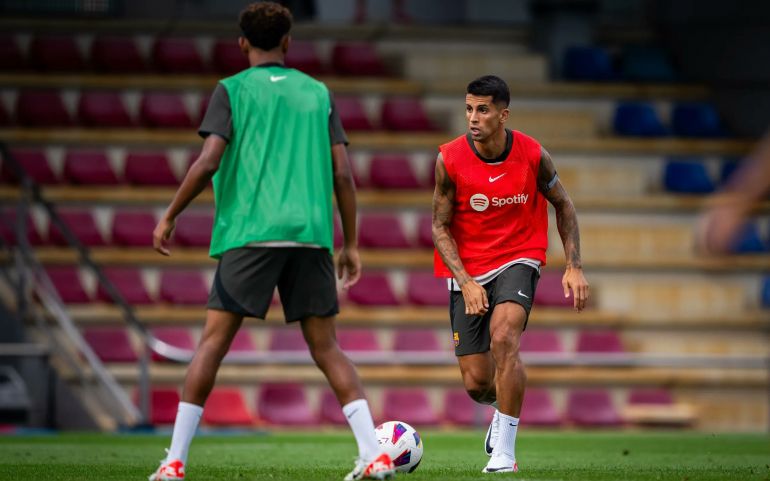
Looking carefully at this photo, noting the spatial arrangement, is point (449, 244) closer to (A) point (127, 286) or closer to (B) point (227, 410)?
(B) point (227, 410)

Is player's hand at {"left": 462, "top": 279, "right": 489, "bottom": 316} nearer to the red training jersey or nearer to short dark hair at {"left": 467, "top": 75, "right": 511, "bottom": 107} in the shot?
the red training jersey

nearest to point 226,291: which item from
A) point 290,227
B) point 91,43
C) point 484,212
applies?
point 290,227

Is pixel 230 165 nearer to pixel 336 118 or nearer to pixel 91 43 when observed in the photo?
pixel 336 118

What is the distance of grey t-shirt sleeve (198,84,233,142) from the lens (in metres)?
6.78

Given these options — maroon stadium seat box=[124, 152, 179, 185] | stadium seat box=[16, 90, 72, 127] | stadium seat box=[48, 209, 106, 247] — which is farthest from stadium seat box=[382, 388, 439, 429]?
stadium seat box=[16, 90, 72, 127]

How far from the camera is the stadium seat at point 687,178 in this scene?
21.4m

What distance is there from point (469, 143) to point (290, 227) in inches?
83.8

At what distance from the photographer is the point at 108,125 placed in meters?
20.8

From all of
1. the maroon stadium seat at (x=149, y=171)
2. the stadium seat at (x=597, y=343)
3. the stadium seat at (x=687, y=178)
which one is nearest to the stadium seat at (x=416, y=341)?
the stadium seat at (x=597, y=343)

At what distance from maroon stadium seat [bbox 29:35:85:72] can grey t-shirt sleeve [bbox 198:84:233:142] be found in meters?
15.3

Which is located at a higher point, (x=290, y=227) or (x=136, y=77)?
(x=290, y=227)

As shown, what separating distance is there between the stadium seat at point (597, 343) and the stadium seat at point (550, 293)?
0.67 m

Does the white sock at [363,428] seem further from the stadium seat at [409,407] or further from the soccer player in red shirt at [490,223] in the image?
the stadium seat at [409,407]

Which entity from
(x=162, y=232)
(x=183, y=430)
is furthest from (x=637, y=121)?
(x=183, y=430)
